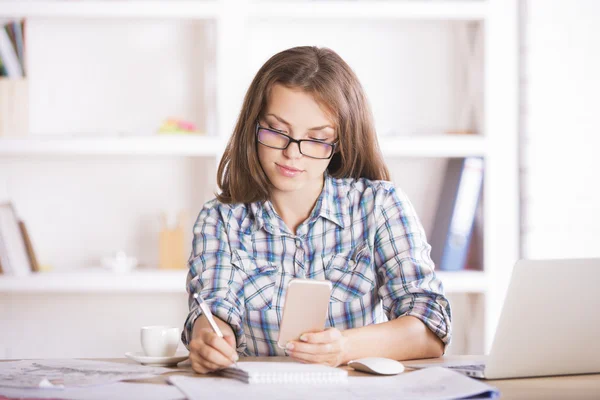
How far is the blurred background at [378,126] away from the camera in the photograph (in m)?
2.77

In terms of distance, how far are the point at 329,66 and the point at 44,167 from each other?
159 centimetres

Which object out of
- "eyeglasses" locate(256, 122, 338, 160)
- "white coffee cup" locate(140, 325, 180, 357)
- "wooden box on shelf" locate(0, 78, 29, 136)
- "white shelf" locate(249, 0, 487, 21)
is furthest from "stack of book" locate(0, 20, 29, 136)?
"white coffee cup" locate(140, 325, 180, 357)

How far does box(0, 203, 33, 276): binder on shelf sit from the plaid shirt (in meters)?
1.18

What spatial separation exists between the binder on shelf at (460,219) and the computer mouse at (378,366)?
1.52 meters

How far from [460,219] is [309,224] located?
3.79 ft

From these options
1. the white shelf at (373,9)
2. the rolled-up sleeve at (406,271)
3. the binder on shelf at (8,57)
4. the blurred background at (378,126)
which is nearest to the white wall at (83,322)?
the blurred background at (378,126)

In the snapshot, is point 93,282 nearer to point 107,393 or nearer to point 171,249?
point 171,249

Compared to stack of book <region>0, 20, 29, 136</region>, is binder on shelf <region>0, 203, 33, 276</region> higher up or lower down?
lower down

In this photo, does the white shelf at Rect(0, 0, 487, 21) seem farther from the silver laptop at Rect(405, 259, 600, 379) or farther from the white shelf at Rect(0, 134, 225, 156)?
the silver laptop at Rect(405, 259, 600, 379)

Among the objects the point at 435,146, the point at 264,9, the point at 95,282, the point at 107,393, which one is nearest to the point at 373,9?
the point at 264,9

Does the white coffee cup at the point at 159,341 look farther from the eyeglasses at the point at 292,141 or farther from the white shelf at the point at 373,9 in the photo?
→ the white shelf at the point at 373,9

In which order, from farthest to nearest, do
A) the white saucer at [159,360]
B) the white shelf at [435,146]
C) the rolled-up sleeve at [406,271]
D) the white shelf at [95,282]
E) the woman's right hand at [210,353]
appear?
1. the white shelf at [435,146]
2. the white shelf at [95,282]
3. the rolled-up sleeve at [406,271]
4. the white saucer at [159,360]
5. the woman's right hand at [210,353]

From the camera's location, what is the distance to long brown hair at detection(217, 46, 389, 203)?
1659 millimetres

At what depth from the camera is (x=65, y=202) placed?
2.91 meters
